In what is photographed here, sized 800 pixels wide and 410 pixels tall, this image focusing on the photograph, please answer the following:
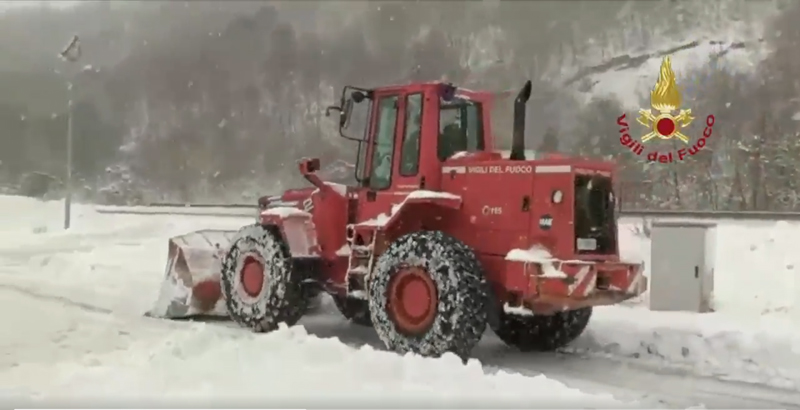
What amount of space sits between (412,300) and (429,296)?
17 centimetres

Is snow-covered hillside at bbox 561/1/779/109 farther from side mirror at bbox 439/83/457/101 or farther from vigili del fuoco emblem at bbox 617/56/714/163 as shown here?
side mirror at bbox 439/83/457/101

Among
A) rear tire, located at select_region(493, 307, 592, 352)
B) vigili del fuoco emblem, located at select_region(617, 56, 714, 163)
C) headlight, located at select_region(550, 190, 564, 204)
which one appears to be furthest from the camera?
vigili del fuoco emblem, located at select_region(617, 56, 714, 163)

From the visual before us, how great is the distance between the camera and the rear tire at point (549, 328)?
21.8 feet

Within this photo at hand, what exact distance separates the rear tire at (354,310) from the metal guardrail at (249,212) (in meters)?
2.47

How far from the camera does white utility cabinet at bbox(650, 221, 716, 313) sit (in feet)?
26.5

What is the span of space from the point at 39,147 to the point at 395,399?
4.91 m

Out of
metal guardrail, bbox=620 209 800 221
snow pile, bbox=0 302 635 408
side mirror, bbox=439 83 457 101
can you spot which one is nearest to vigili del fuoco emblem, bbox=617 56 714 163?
metal guardrail, bbox=620 209 800 221

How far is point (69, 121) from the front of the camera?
7594mm

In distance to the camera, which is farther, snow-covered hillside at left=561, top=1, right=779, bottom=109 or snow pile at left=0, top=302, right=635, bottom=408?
snow-covered hillside at left=561, top=1, right=779, bottom=109

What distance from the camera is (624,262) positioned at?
19.3 feet

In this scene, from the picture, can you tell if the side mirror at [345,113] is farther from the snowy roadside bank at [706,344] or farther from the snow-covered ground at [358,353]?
the snowy roadside bank at [706,344]

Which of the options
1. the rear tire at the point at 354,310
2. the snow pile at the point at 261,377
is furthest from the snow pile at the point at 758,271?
the snow pile at the point at 261,377

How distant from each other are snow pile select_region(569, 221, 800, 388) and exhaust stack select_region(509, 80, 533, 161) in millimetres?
1202

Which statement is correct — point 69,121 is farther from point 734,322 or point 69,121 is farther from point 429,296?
point 734,322
